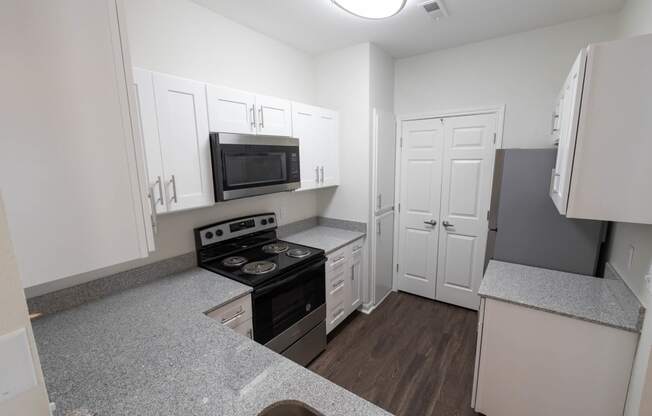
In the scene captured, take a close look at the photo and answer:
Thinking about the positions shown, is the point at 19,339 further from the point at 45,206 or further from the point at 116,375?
the point at 116,375

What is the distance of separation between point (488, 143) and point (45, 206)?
310 centimetres

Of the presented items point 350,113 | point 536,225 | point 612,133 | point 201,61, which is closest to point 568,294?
point 536,225

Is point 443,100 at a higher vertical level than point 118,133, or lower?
higher

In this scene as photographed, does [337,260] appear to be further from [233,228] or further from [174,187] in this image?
[174,187]

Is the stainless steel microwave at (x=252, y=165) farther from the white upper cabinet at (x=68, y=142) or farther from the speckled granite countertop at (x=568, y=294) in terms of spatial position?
the speckled granite countertop at (x=568, y=294)

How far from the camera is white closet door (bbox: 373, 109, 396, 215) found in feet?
9.36

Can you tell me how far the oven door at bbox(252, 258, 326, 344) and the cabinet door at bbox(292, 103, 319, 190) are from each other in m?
0.76

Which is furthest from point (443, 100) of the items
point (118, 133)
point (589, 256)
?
point (118, 133)

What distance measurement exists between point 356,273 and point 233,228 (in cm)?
128

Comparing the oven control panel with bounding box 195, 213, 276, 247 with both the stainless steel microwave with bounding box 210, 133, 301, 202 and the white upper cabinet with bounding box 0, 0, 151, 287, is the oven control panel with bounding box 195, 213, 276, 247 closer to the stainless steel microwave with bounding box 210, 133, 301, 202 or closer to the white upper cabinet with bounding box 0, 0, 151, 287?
the stainless steel microwave with bounding box 210, 133, 301, 202

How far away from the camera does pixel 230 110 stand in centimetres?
190

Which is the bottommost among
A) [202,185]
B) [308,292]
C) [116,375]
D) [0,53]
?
[308,292]

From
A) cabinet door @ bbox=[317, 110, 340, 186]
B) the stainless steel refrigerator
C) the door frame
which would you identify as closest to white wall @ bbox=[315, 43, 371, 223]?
cabinet door @ bbox=[317, 110, 340, 186]

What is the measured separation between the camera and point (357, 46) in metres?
2.69
